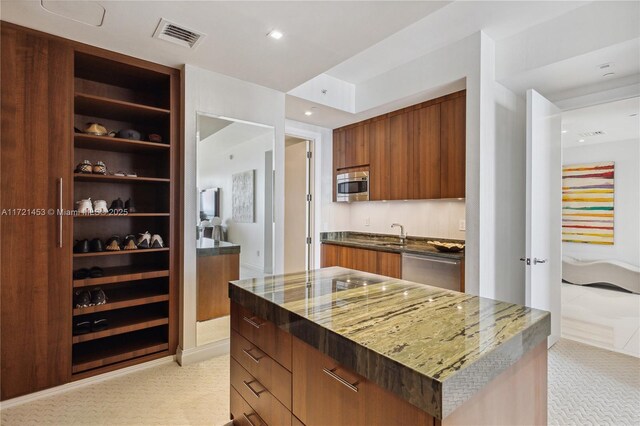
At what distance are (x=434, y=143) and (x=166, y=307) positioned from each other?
10.0ft

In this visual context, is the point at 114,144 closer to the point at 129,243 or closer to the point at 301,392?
the point at 129,243

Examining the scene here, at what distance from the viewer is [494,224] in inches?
114

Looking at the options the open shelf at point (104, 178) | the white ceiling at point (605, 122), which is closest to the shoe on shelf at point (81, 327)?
the open shelf at point (104, 178)

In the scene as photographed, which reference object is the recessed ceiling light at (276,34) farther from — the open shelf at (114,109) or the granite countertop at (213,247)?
the granite countertop at (213,247)

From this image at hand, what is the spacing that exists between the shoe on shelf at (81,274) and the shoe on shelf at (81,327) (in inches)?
13.8

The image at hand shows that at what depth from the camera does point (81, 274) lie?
2451 mm

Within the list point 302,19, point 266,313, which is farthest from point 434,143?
point 266,313

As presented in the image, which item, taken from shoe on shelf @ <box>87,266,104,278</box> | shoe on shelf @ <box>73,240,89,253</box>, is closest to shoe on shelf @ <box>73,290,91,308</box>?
shoe on shelf @ <box>87,266,104,278</box>

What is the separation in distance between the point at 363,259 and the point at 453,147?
5.29ft

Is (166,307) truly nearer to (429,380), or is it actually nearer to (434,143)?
(429,380)

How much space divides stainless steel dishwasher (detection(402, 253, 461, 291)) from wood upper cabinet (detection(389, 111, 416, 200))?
0.78m

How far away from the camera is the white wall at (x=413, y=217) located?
372cm

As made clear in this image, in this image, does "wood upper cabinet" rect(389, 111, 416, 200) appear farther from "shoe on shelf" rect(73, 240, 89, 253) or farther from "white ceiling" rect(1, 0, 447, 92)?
"shoe on shelf" rect(73, 240, 89, 253)

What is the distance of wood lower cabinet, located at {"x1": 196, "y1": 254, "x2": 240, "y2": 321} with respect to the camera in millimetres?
2816
